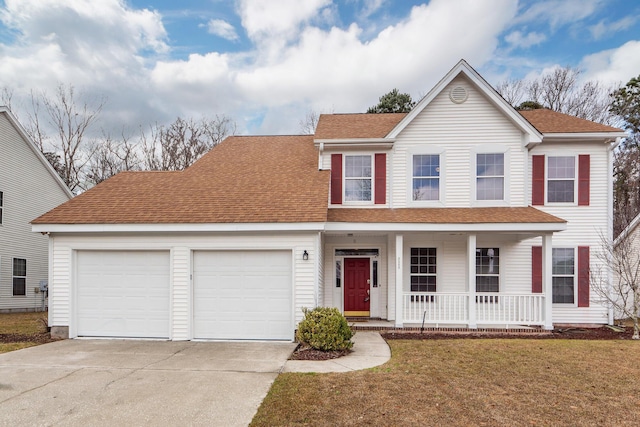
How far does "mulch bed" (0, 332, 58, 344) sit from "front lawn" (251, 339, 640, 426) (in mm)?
7073

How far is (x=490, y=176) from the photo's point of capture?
12.4 m

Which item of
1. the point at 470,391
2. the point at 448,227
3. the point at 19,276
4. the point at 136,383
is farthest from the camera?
the point at 19,276

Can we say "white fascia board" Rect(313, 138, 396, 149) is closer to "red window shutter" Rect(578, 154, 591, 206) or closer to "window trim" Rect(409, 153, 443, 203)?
"window trim" Rect(409, 153, 443, 203)

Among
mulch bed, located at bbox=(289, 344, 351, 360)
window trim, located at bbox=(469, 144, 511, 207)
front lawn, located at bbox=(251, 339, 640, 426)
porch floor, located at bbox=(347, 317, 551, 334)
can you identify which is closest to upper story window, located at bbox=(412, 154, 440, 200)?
window trim, located at bbox=(469, 144, 511, 207)

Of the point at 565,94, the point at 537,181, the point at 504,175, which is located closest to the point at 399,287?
the point at 504,175

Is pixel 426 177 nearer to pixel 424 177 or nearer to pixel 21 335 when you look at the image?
pixel 424 177

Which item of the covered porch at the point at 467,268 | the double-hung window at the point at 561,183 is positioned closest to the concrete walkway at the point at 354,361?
the covered porch at the point at 467,268

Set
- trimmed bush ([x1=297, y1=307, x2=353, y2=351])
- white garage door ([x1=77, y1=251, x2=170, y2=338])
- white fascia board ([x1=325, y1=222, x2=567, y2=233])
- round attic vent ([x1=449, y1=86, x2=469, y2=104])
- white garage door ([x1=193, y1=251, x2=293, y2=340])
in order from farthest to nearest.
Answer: round attic vent ([x1=449, y1=86, x2=469, y2=104]) < white fascia board ([x1=325, y1=222, x2=567, y2=233]) < white garage door ([x1=77, y1=251, x2=170, y2=338]) < white garage door ([x1=193, y1=251, x2=293, y2=340]) < trimmed bush ([x1=297, y1=307, x2=353, y2=351])

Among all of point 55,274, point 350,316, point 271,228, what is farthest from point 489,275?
point 55,274

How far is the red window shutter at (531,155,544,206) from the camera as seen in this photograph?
12602 mm

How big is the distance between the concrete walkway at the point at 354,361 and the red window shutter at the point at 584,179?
27.8ft

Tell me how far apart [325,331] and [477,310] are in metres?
5.72

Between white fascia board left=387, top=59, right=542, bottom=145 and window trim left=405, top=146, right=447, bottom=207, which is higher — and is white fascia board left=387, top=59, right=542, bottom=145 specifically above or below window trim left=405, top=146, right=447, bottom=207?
above

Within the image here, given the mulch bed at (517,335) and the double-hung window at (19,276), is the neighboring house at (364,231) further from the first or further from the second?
the double-hung window at (19,276)
